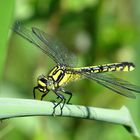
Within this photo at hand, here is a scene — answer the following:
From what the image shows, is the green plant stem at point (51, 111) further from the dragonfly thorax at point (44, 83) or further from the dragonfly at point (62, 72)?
the dragonfly thorax at point (44, 83)

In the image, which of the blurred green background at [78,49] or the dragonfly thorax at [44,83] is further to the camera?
the blurred green background at [78,49]

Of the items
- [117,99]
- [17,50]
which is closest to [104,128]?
[117,99]

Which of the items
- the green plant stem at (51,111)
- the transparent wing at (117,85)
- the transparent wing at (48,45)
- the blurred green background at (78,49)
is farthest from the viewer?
the blurred green background at (78,49)

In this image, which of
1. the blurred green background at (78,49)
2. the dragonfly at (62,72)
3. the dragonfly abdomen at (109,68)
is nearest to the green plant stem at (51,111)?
the dragonfly at (62,72)

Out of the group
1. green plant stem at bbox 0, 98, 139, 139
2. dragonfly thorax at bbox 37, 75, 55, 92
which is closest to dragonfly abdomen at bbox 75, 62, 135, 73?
dragonfly thorax at bbox 37, 75, 55, 92

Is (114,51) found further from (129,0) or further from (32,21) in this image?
(32,21)

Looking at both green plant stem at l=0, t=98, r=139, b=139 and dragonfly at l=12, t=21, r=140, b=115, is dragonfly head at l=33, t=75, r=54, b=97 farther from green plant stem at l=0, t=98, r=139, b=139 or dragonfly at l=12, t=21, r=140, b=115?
green plant stem at l=0, t=98, r=139, b=139

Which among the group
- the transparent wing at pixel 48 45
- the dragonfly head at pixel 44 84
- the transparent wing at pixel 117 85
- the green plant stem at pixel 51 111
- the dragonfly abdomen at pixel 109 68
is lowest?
the green plant stem at pixel 51 111

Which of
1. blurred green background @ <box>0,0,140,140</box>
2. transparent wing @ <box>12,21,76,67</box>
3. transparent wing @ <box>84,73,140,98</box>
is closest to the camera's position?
transparent wing @ <box>84,73,140,98</box>
